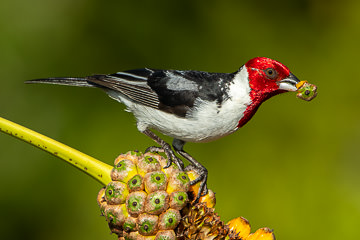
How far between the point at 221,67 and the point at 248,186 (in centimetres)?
79

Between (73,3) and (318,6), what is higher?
(318,6)

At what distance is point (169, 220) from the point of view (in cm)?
171

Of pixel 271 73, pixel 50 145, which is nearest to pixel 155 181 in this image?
pixel 50 145

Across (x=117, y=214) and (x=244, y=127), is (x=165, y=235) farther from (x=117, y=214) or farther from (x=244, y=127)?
(x=244, y=127)

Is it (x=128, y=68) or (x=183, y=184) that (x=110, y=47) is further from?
(x=183, y=184)

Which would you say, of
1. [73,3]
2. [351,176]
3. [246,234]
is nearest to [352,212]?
[351,176]

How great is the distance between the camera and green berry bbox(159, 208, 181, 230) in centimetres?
171

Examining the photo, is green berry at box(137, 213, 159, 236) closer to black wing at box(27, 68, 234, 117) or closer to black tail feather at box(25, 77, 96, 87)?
black wing at box(27, 68, 234, 117)

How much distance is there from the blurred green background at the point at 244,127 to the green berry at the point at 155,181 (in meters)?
1.14

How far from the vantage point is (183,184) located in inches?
70.4

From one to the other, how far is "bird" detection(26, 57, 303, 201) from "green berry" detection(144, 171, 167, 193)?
62 centimetres

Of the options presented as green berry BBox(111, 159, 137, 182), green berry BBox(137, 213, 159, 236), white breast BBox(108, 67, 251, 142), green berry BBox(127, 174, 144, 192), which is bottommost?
green berry BBox(137, 213, 159, 236)

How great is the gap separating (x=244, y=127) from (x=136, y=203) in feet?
5.31

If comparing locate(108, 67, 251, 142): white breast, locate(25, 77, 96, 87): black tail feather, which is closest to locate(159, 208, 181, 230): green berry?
locate(108, 67, 251, 142): white breast
